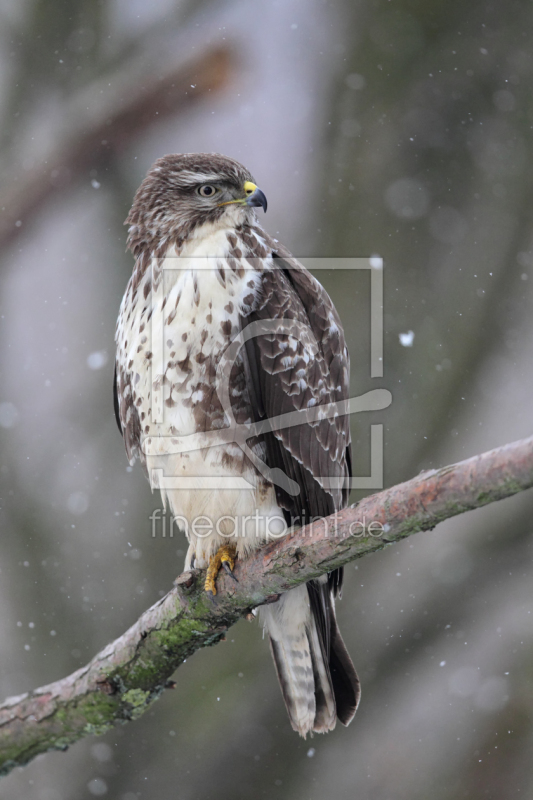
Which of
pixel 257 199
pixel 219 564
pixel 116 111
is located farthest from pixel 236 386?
pixel 116 111

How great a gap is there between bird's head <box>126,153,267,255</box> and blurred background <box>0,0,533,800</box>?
3.78ft

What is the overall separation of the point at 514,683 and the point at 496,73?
4649 mm

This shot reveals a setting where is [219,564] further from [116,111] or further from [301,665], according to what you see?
[116,111]

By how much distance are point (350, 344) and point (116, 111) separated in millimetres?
2229

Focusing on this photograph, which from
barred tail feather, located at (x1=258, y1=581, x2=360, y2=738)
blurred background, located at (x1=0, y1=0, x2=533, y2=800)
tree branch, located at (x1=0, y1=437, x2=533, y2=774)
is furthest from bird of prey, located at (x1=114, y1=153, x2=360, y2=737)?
blurred background, located at (x1=0, y1=0, x2=533, y2=800)

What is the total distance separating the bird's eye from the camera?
11.6ft

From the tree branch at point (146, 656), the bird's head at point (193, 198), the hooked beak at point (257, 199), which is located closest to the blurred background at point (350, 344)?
the bird's head at point (193, 198)

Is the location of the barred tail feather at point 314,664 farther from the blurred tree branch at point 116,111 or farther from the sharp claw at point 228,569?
the blurred tree branch at point 116,111

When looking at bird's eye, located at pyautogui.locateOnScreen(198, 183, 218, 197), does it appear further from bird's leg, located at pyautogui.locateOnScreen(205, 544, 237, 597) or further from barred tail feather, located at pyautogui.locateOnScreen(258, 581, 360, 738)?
barred tail feather, located at pyautogui.locateOnScreen(258, 581, 360, 738)

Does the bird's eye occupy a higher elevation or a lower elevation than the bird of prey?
higher

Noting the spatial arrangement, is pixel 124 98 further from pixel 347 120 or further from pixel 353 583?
pixel 353 583

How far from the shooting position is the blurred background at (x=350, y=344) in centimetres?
496

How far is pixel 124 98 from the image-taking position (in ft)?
15.8

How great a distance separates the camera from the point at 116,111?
475 centimetres
